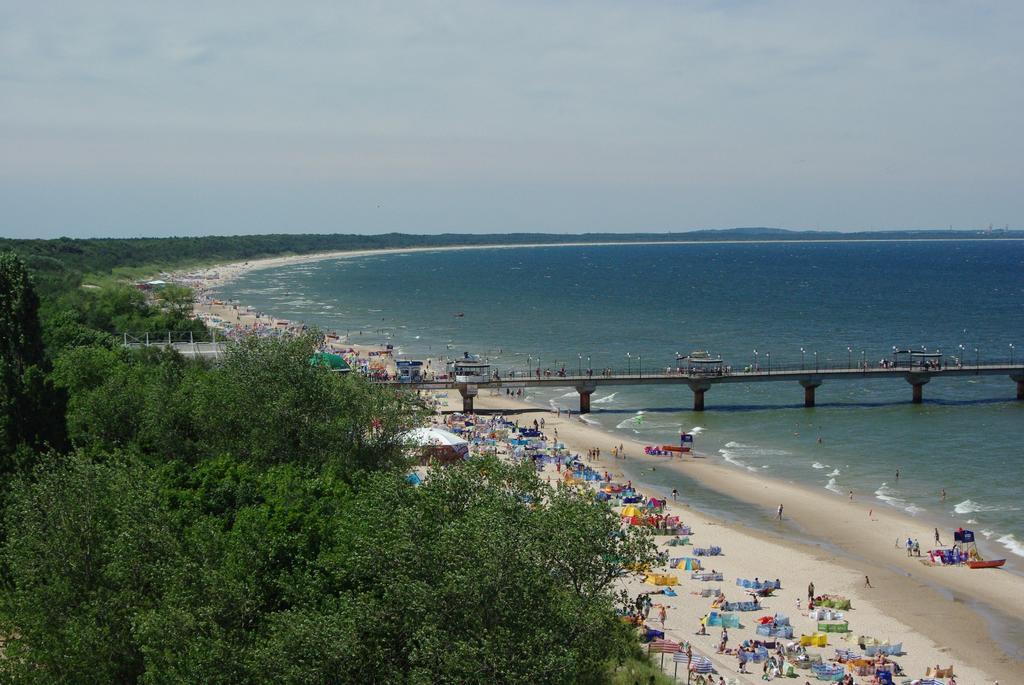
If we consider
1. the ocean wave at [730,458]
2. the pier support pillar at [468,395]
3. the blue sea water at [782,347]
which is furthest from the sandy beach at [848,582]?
the pier support pillar at [468,395]

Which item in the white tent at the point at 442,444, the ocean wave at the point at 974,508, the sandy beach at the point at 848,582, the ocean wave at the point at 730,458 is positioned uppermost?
the white tent at the point at 442,444

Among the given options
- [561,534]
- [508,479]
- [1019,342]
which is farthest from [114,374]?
[1019,342]

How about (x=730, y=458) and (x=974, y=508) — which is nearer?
(x=974, y=508)

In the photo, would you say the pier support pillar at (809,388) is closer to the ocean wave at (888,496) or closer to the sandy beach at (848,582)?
the sandy beach at (848,582)

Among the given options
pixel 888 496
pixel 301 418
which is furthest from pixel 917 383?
pixel 301 418

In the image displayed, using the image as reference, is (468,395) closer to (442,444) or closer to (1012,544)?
(442,444)

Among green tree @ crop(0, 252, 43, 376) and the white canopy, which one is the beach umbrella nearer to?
the white canopy
